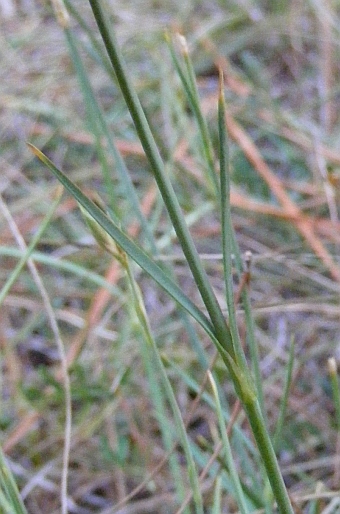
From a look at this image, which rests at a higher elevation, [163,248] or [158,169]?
[158,169]

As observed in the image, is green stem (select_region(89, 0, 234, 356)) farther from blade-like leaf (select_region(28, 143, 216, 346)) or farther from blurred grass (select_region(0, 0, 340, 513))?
blurred grass (select_region(0, 0, 340, 513))

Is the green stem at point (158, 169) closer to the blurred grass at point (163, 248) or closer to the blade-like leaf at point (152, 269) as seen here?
the blade-like leaf at point (152, 269)

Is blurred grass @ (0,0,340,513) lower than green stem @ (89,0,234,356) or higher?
lower

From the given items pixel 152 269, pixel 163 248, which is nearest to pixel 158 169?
pixel 152 269

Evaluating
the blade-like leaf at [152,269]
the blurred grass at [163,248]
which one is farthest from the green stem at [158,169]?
the blurred grass at [163,248]

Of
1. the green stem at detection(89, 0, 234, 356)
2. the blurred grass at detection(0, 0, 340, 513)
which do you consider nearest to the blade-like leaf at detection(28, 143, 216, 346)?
the green stem at detection(89, 0, 234, 356)

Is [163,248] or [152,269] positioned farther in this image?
[163,248]

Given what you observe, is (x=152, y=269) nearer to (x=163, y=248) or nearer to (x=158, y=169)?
(x=158, y=169)

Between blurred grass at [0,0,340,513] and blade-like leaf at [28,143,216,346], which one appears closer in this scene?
Answer: blade-like leaf at [28,143,216,346]

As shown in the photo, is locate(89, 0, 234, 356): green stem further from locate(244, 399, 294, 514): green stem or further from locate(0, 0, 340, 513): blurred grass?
locate(0, 0, 340, 513): blurred grass

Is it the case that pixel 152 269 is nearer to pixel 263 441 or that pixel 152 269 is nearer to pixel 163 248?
pixel 263 441
